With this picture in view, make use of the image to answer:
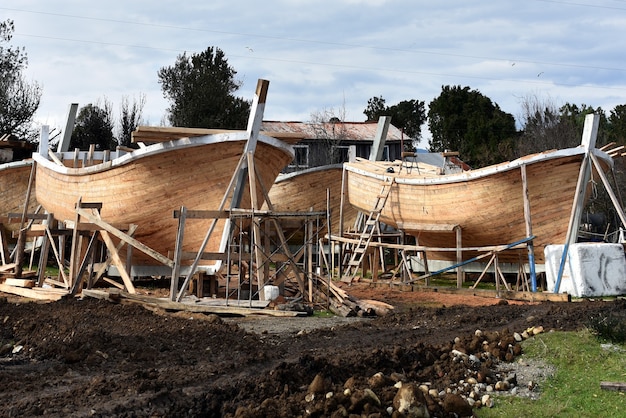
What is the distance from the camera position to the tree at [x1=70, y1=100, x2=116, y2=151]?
40.9m

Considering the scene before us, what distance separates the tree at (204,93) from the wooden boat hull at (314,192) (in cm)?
1547

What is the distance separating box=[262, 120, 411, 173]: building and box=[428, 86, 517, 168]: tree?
3.05 meters

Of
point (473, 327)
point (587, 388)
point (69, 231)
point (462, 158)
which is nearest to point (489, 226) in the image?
point (473, 327)

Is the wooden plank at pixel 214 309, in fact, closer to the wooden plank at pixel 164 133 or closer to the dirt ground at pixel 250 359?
the dirt ground at pixel 250 359

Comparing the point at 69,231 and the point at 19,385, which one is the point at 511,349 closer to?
the point at 19,385

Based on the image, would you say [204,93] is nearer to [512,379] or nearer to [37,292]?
[37,292]

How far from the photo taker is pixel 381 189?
20.6 metres

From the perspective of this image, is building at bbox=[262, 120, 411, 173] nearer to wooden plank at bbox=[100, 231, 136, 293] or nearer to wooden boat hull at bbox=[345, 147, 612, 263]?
wooden boat hull at bbox=[345, 147, 612, 263]

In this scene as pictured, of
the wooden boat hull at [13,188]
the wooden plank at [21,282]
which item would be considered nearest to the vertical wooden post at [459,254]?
the wooden plank at [21,282]

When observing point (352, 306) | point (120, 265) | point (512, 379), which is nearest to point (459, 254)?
point (352, 306)

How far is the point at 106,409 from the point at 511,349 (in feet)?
14.9

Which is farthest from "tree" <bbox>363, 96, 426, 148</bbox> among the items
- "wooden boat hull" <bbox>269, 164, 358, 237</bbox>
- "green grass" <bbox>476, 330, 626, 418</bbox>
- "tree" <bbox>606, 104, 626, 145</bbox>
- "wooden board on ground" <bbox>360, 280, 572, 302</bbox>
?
"green grass" <bbox>476, 330, 626, 418</bbox>

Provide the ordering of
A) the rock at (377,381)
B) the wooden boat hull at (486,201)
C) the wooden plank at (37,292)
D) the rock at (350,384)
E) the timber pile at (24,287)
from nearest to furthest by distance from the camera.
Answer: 1. the rock at (350,384)
2. the rock at (377,381)
3. the wooden plank at (37,292)
4. the timber pile at (24,287)
5. the wooden boat hull at (486,201)

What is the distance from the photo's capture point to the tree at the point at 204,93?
1623 inches
